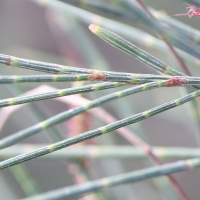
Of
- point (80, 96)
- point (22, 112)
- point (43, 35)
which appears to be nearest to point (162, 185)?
point (80, 96)

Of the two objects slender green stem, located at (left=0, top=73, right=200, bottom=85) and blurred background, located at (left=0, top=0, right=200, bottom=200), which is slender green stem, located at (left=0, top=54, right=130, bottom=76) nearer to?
slender green stem, located at (left=0, top=73, right=200, bottom=85)

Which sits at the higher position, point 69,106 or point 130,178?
point 69,106

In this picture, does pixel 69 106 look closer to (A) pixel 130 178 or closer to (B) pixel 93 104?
(A) pixel 130 178

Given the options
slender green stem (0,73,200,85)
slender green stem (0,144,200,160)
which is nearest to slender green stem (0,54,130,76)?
slender green stem (0,73,200,85)

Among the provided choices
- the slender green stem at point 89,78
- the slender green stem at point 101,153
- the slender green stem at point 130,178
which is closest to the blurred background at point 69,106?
the slender green stem at point 101,153

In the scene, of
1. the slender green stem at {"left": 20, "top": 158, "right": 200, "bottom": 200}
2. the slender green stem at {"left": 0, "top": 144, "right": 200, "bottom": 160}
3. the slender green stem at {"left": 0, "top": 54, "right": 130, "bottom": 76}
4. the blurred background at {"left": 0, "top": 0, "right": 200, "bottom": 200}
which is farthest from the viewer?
the blurred background at {"left": 0, "top": 0, "right": 200, "bottom": 200}

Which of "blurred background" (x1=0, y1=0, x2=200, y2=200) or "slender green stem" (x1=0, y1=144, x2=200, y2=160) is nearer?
"slender green stem" (x1=0, y1=144, x2=200, y2=160)

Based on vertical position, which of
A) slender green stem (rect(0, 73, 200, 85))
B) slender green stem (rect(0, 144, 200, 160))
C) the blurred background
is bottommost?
slender green stem (rect(0, 73, 200, 85))

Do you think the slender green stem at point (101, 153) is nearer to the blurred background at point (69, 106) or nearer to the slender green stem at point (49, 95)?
the blurred background at point (69, 106)


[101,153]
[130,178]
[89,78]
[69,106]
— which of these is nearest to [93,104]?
[89,78]
